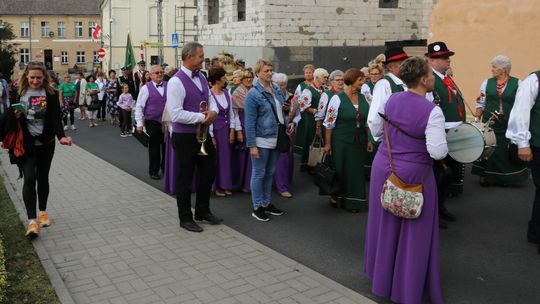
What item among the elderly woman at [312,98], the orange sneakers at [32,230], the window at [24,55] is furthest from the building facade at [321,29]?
the window at [24,55]

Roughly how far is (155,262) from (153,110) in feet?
14.7

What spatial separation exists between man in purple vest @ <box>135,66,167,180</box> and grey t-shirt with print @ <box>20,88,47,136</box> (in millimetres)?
3254

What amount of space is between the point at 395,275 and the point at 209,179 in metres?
2.79

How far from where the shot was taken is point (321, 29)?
18.6 meters

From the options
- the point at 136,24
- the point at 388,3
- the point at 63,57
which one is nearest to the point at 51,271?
the point at 388,3

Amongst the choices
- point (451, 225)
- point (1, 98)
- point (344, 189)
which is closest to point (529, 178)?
point (451, 225)

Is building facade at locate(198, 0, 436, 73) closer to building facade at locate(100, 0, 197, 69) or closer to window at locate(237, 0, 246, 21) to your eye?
window at locate(237, 0, 246, 21)

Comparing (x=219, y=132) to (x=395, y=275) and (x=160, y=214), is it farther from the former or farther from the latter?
(x=395, y=275)

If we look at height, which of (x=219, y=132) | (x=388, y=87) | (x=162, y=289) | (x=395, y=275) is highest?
(x=388, y=87)

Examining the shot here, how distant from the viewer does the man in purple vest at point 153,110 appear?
A: 9406 millimetres

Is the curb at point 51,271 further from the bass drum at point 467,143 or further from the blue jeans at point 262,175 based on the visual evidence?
the bass drum at point 467,143

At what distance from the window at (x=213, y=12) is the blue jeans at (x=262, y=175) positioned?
18.2 meters

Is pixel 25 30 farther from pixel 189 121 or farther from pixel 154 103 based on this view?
pixel 189 121

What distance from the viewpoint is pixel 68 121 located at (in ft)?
60.0
